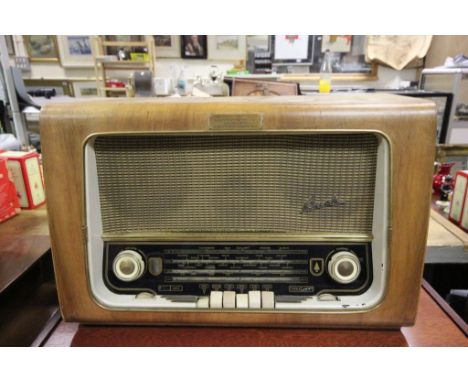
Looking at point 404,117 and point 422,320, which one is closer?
point 404,117

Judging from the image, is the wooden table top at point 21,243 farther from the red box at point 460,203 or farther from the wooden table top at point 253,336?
the red box at point 460,203

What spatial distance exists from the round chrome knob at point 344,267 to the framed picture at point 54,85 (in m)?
3.84

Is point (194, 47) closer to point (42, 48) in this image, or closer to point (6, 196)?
point (42, 48)

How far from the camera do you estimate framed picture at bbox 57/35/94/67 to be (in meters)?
3.49

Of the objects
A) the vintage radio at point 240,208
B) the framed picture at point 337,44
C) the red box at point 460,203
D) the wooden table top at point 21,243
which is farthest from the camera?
the framed picture at point 337,44

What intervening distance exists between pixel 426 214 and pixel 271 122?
0.26m

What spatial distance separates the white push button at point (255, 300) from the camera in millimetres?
532

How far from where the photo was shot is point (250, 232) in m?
0.54

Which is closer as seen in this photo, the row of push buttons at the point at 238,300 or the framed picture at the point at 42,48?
the row of push buttons at the point at 238,300

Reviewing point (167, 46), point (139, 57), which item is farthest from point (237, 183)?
point (167, 46)

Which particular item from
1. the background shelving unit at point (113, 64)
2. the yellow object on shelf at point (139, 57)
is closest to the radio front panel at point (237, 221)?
the background shelving unit at point (113, 64)

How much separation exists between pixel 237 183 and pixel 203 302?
0.65 feet

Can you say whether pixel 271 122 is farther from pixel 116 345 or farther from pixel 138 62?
pixel 138 62
